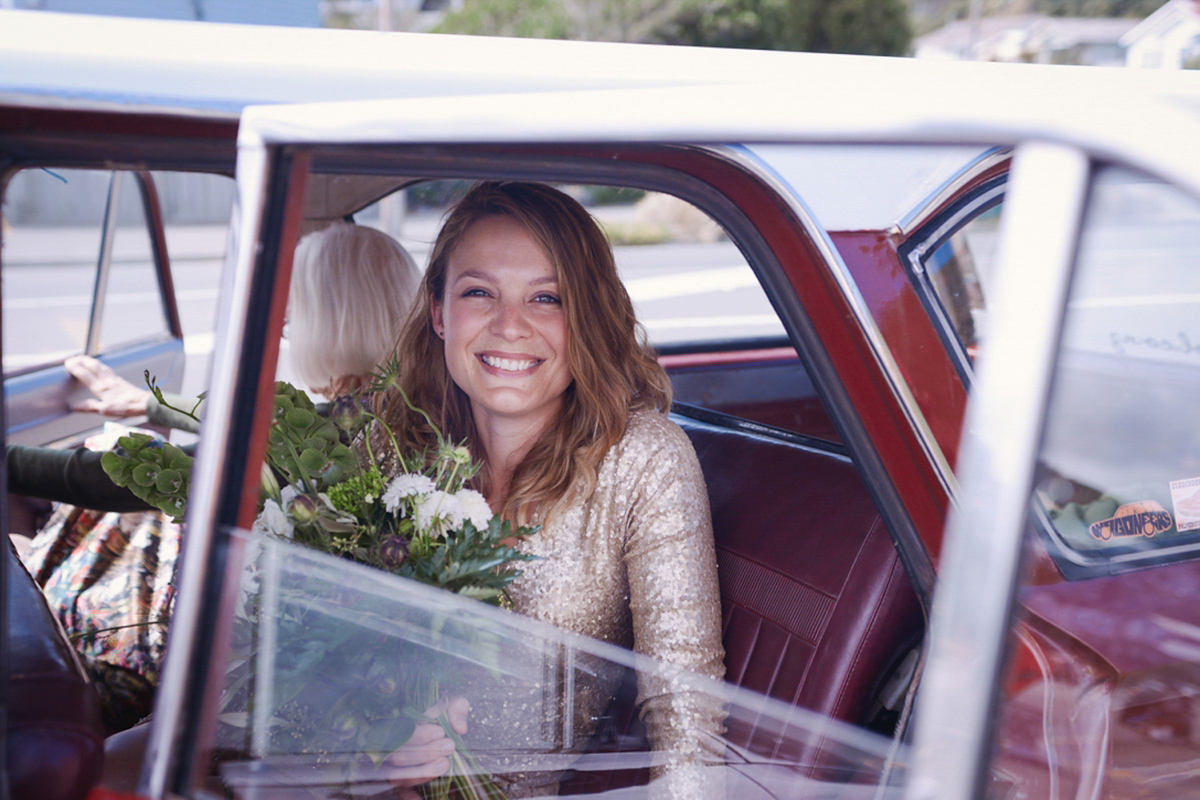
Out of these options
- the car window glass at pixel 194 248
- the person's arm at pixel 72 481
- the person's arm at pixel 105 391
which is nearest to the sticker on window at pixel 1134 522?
the car window glass at pixel 194 248

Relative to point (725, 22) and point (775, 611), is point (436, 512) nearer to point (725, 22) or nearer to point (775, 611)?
point (775, 611)

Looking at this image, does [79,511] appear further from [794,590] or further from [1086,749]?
[1086,749]

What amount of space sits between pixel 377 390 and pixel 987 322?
1.35 metres

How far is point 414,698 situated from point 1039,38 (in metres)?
33.5

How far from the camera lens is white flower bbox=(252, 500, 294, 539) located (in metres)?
1.19

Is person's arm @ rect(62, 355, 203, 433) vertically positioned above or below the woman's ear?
below

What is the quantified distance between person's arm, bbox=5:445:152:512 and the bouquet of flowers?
87cm

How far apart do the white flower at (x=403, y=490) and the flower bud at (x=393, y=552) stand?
103 mm

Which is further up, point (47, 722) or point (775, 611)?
point (775, 611)

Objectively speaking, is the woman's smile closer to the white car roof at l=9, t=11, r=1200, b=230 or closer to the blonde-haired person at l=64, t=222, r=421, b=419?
the white car roof at l=9, t=11, r=1200, b=230

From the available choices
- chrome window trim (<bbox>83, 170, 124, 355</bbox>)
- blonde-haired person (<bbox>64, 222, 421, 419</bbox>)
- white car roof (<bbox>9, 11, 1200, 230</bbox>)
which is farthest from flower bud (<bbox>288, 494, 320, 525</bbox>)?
chrome window trim (<bbox>83, 170, 124, 355</bbox>)

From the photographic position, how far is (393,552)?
1311 mm

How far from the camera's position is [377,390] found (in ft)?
5.94

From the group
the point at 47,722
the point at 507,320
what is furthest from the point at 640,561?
the point at 47,722
